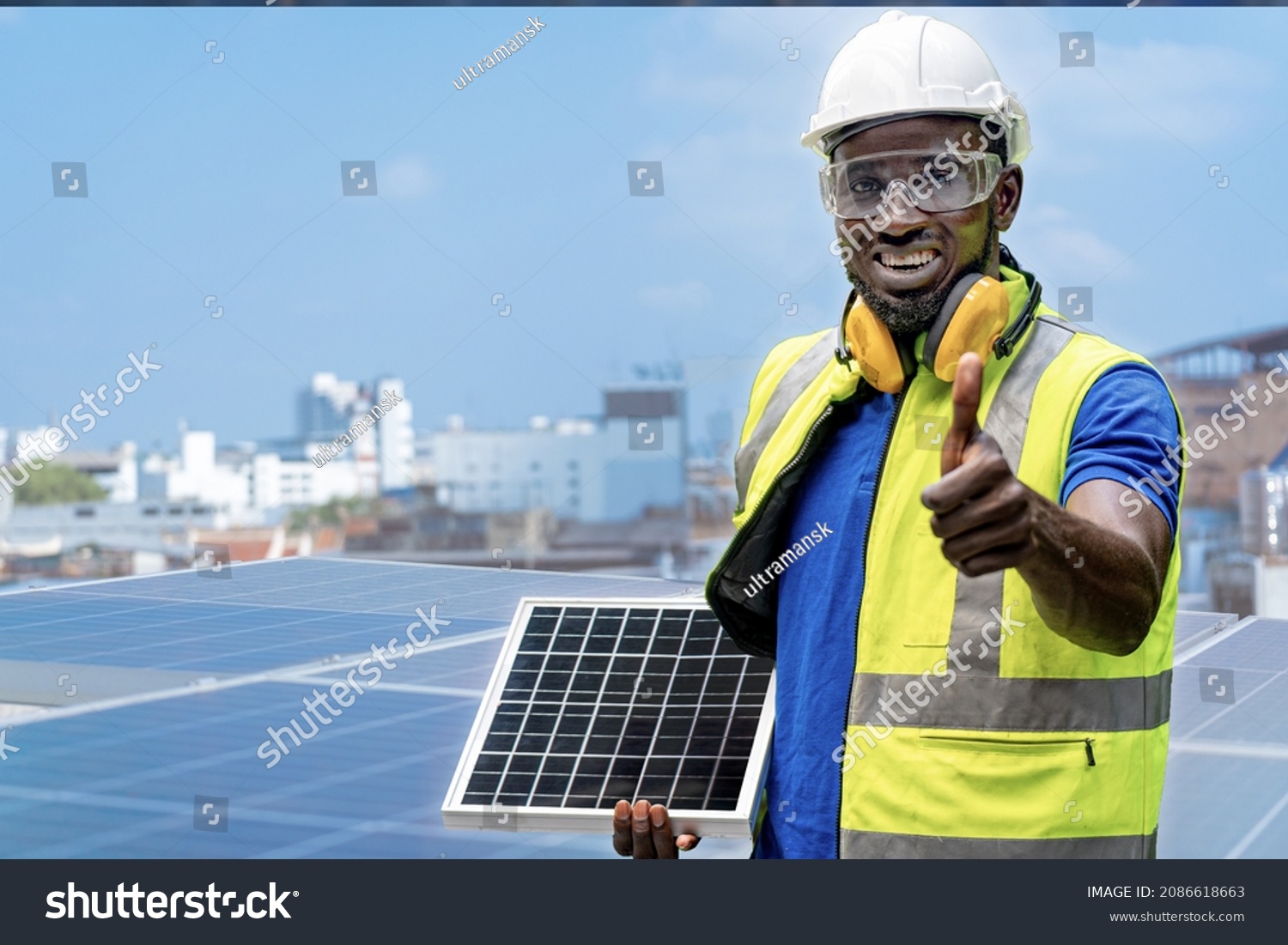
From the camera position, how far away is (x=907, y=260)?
2.49 metres

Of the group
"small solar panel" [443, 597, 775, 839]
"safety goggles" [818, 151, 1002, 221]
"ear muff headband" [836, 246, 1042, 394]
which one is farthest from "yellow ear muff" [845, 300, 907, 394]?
"small solar panel" [443, 597, 775, 839]

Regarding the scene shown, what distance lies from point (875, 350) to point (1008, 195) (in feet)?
1.59

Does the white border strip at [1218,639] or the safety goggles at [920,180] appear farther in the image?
the white border strip at [1218,639]

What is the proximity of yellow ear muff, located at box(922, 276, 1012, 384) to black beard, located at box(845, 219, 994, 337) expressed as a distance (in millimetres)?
55

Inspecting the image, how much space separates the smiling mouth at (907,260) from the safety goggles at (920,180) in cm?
8

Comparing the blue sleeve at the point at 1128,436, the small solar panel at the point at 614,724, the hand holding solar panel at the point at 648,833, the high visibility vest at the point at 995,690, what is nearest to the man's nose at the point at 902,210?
the high visibility vest at the point at 995,690

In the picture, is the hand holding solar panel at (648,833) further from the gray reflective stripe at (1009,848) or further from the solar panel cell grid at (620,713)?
the gray reflective stripe at (1009,848)

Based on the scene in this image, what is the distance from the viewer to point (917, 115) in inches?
97.3

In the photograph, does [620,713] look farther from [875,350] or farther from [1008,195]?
[1008,195]

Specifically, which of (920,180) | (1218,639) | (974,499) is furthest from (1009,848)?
(1218,639)

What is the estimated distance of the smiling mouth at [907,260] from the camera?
8.16 ft

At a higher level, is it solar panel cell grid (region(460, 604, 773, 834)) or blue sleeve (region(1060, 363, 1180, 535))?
blue sleeve (region(1060, 363, 1180, 535))

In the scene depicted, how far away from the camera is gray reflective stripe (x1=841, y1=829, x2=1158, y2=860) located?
2.32 m

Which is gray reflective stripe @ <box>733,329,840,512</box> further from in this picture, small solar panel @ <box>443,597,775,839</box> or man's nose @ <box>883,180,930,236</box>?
small solar panel @ <box>443,597,775,839</box>
